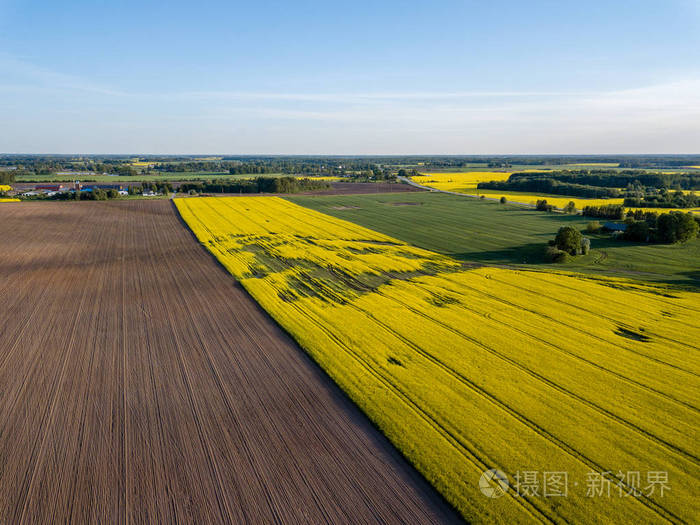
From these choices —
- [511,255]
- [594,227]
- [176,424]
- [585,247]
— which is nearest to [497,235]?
[511,255]

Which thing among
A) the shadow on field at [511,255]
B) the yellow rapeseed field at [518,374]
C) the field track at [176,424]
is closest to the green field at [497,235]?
the shadow on field at [511,255]

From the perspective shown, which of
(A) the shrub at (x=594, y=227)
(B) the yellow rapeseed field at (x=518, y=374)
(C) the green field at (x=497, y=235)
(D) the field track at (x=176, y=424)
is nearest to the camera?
(D) the field track at (x=176, y=424)

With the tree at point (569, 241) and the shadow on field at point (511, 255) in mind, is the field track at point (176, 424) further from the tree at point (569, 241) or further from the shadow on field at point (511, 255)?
the tree at point (569, 241)

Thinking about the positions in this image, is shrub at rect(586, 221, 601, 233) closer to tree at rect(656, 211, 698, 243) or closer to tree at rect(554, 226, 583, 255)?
tree at rect(656, 211, 698, 243)

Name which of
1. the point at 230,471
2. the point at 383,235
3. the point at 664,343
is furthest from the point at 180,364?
the point at 383,235

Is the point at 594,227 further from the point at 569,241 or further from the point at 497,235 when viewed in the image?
the point at 569,241

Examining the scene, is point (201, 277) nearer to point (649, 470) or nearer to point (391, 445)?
point (391, 445)
